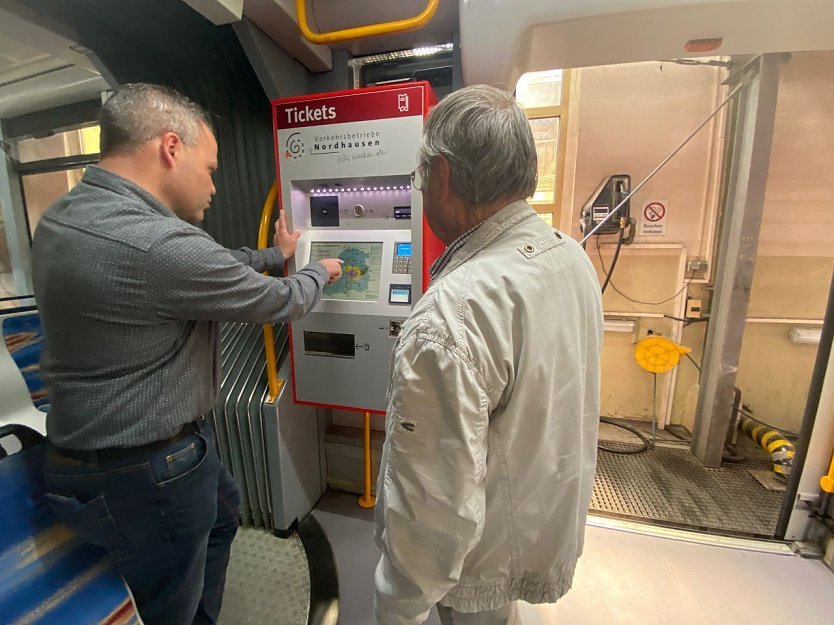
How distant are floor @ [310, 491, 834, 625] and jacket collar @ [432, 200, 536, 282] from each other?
161 cm

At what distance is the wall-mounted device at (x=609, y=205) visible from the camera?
8.99 ft

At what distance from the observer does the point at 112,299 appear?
0.96 meters

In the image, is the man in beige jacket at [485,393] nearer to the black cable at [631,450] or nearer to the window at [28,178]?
the window at [28,178]

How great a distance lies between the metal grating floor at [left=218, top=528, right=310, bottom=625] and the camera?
1586 millimetres

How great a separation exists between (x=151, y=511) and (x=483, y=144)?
1265 mm

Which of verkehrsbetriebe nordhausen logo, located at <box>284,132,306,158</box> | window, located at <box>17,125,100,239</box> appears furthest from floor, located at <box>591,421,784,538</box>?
window, located at <box>17,125,100,239</box>

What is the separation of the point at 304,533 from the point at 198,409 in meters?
1.23

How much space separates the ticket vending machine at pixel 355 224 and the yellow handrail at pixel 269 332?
4.6 inches

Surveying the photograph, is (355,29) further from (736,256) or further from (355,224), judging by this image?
(736,256)

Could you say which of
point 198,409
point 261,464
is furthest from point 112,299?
point 261,464

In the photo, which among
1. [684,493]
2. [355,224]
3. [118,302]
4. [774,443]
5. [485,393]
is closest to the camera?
[485,393]

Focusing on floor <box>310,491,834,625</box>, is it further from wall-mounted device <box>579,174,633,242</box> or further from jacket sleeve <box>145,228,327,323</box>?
wall-mounted device <box>579,174,633,242</box>

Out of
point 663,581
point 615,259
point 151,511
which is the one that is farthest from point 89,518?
point 615,259

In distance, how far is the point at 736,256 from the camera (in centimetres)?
246
